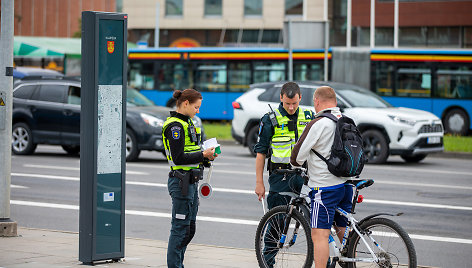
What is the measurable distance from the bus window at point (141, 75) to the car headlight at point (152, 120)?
49.1 feet

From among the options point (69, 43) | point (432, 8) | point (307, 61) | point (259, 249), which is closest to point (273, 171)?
point (259, 249)

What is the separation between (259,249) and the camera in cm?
Result: 720

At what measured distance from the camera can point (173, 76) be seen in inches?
1282

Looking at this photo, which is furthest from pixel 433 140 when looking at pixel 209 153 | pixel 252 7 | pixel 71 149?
pixel 252 7

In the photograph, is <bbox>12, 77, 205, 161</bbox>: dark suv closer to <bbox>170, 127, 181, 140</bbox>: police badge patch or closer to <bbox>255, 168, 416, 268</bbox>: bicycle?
<bbox>255, 168, 416, 268</bbox>: bicycle

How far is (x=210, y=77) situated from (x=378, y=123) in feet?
47.2

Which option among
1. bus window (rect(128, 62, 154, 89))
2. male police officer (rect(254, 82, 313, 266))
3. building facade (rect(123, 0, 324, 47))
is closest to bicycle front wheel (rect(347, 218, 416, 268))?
male police officer (rect(254, 82, 313, 266))

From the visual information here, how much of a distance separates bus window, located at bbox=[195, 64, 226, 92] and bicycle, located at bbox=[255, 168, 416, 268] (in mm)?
24525

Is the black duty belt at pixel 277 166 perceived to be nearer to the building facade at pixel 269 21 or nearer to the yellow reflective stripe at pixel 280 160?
the yellow reflective stripe at pixel 280 160

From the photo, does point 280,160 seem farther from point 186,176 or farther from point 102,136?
point 102,136

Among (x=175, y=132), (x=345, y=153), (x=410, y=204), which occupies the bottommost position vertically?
(x=410, y=204)

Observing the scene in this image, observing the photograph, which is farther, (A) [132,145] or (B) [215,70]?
(B) [215,70]

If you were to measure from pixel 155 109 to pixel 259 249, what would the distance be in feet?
38.3

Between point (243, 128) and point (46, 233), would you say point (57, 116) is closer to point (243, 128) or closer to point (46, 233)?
point (243, 128)
